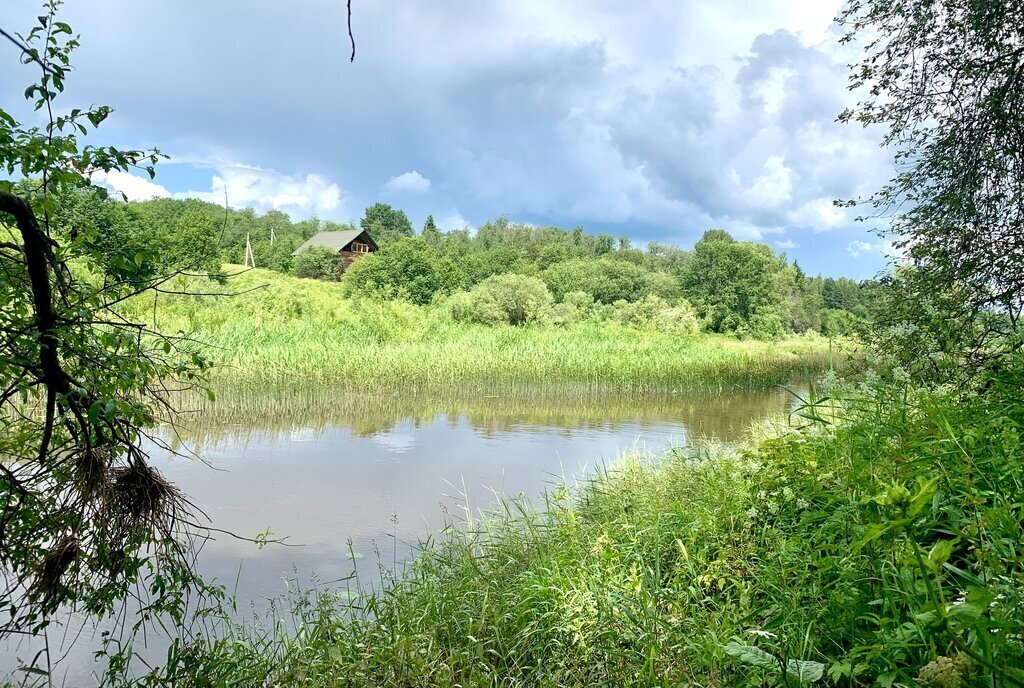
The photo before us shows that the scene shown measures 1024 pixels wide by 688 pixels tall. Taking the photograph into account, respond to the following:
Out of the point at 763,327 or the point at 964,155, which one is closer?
the point at 964,155

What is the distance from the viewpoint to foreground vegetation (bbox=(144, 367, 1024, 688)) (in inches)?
64.0

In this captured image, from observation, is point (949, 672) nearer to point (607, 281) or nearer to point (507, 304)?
point (507, 304)

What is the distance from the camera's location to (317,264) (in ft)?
122

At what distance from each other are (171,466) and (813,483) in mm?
7715

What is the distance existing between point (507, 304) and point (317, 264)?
1681 cm

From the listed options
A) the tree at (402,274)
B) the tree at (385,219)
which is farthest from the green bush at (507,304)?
the tree at (385,219)

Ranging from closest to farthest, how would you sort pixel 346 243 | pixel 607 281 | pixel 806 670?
pixel 806 670 → pixel 607 281 → pixel 346 243

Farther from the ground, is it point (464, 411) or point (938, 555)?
point (938, 555)

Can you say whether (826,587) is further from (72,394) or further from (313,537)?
(313,537)

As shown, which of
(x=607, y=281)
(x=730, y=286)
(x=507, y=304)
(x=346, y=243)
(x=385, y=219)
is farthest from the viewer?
(x=385, y=219)

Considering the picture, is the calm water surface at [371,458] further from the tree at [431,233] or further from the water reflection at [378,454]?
the tree at [431,233]

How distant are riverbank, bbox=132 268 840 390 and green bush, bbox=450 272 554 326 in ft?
3.05

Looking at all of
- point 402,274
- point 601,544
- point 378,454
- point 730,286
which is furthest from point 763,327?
point 601,544

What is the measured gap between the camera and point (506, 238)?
49.2 meters
